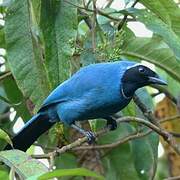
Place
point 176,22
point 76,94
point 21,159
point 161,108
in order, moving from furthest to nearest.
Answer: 1. point 161,108
2. point 76,94
3. point 176,22
4. point 21,159

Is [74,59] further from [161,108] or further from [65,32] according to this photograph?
[161,108]

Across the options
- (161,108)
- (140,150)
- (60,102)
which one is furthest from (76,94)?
(161,108)

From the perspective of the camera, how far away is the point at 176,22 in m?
2.18

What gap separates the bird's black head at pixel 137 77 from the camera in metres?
2.26

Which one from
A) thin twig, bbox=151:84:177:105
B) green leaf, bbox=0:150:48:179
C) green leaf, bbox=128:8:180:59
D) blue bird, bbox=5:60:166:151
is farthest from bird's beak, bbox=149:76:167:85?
green leaf, bbox=0:150:48:179

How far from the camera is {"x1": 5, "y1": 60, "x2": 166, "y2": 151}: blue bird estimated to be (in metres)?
2.26

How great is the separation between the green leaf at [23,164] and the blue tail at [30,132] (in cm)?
69

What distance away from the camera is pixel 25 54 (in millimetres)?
2320

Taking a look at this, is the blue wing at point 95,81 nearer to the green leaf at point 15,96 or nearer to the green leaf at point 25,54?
the green leaf at point 25,54

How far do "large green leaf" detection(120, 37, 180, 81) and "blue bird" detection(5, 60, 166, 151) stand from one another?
1.12 ft

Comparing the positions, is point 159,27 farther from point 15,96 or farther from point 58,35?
point 15,96

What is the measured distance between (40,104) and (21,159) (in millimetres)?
692

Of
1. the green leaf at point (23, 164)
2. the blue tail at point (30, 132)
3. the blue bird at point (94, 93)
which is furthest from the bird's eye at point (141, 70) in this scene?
the green leaf at point (23, 164)

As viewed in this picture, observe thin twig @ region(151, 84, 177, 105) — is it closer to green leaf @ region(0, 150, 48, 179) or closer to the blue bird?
the blue bird
